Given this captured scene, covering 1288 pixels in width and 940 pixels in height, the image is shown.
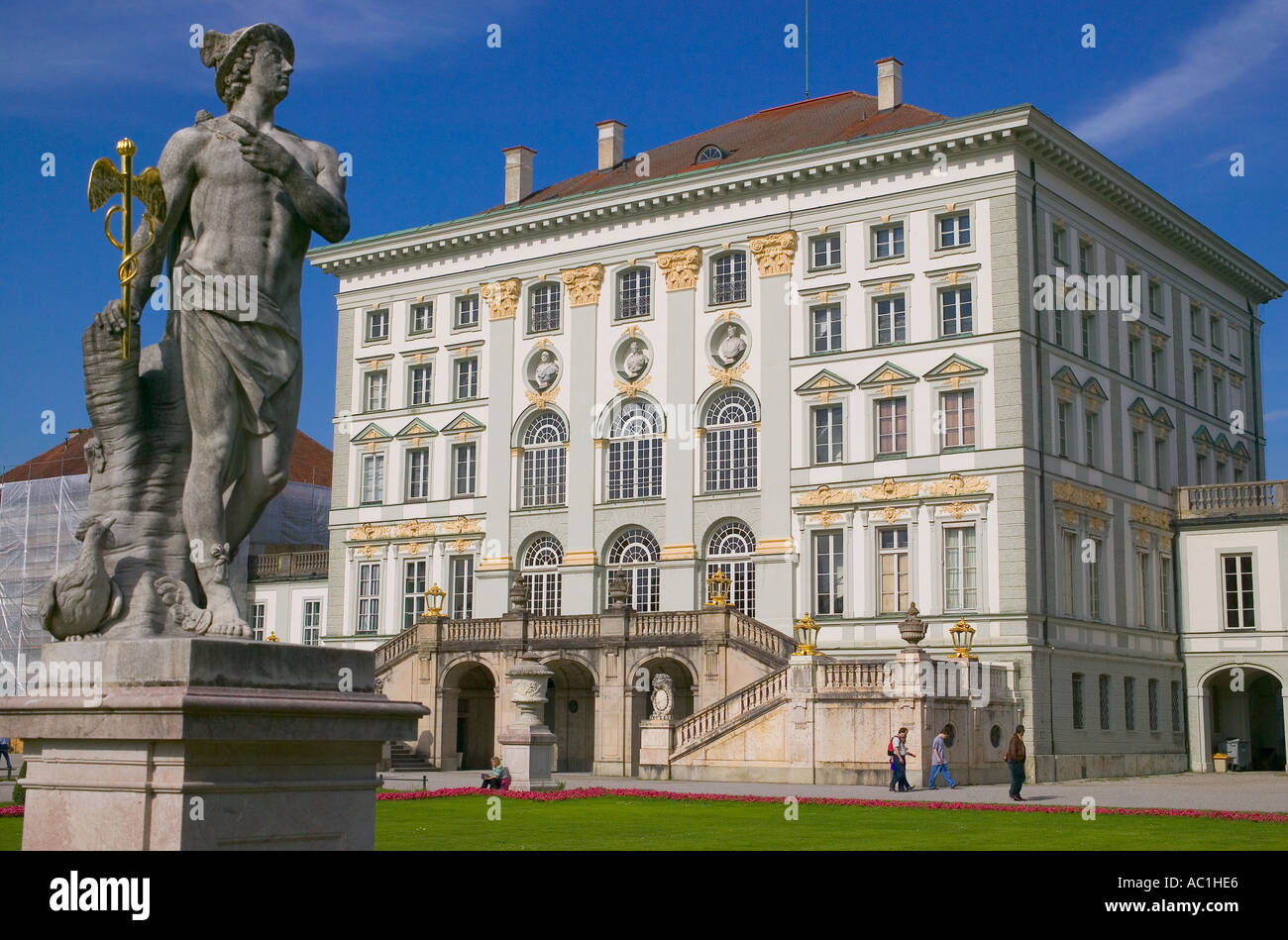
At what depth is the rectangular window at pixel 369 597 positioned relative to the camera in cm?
5806

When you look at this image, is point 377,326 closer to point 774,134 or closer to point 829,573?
point 774,134

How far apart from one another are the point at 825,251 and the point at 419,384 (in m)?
16.9

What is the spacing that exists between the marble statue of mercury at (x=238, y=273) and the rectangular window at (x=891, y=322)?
4186 centimetres

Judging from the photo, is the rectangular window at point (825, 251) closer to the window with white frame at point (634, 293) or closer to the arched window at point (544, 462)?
the window with white frame at point (634, 293)

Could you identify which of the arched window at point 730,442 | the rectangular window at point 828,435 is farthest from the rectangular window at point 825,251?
the arched window at point 730,442

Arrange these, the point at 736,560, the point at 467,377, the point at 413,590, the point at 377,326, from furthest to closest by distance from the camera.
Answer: the point at 377,326 → the point at 467,377 → the point at 413,590 → the point at 736,560

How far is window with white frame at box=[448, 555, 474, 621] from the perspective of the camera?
56.0 meters

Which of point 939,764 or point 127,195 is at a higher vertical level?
point 127,195

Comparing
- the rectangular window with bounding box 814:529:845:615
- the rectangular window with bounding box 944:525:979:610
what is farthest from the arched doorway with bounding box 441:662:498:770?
the rectangular window with bounding box 944:525:979:610

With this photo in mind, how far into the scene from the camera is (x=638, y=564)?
171 ft

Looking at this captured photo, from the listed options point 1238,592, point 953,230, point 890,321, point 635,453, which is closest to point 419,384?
point 635,453

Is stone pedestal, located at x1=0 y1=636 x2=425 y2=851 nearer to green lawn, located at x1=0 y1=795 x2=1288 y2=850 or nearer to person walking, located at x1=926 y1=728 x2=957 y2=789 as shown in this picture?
green lawn, located at x1=0 y1=795 x2=1288 y2=850
